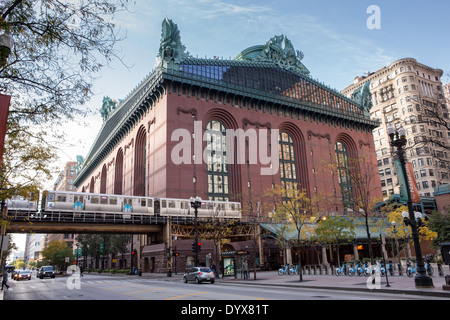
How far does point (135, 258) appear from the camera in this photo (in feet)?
205

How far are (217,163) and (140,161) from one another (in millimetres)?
17564

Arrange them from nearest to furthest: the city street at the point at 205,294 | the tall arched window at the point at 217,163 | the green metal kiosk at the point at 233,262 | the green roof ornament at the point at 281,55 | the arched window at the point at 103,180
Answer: the city street at the point at 205,294, the green metal kiosk at the point at 233,262, the tall arched window at the point at 217,163, the green roof ornament at the point at 281,55, the arched window at the point at 103,180

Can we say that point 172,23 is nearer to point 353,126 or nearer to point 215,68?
point 215,68

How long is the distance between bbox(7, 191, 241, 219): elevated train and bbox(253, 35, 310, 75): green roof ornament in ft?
116

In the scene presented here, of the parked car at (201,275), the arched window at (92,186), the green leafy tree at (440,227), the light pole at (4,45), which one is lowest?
the parked car at (201,275)

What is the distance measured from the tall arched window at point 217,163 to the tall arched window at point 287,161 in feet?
40.8

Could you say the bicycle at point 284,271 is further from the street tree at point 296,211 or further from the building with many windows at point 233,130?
the building with many windows at point 233,130

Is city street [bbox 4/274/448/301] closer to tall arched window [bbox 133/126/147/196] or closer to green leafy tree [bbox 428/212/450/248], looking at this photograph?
green leafy tree [bbox 428/212/450/248]

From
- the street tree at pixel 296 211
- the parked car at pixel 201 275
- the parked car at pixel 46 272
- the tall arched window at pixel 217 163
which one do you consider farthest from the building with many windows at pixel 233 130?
the parked car at pixel 201 275

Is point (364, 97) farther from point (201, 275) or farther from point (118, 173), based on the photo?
point (201, 275)

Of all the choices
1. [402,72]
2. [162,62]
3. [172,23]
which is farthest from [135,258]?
[402,72]

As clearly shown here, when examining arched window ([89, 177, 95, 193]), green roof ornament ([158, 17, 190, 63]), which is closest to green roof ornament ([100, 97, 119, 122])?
arched window ([89, 177, 95, 193])

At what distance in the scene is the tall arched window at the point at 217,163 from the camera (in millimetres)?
56438

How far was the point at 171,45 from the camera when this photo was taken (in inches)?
2176
